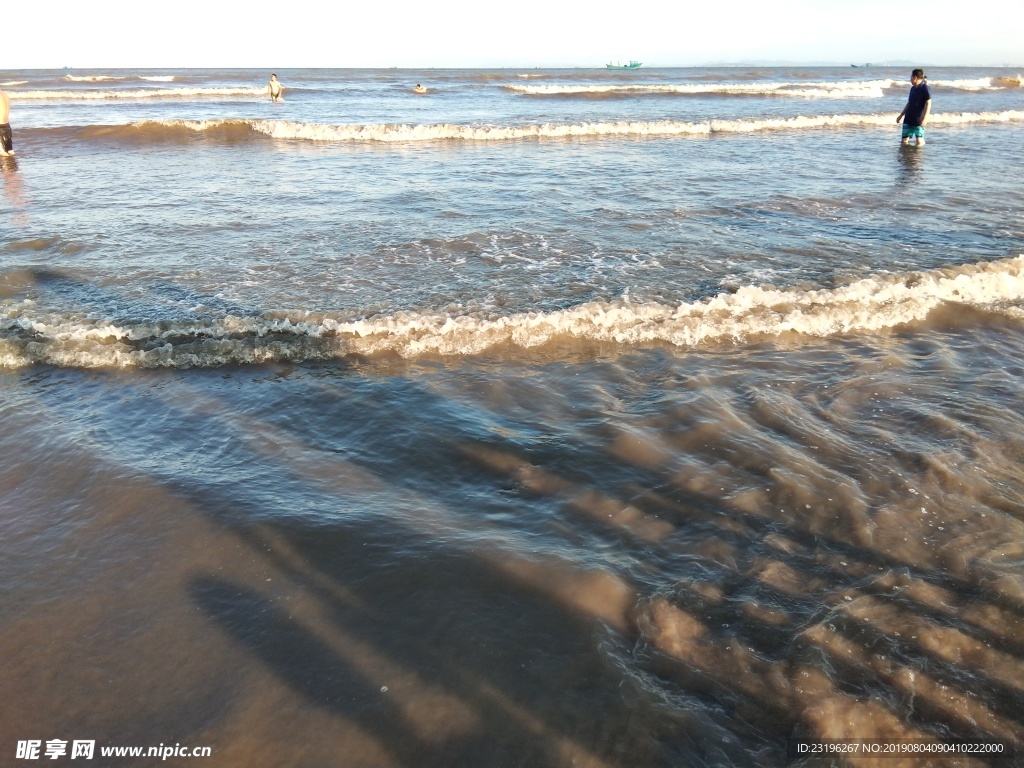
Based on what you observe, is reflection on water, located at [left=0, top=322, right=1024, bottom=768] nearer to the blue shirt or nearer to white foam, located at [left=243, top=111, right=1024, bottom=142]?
the blue shirt

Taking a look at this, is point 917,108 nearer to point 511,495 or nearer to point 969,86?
point 511,495

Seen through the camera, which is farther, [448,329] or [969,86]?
[969,86]

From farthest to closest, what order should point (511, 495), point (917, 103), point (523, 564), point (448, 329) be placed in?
point (917, 103), point (448, 329), point (511, 495), point (523, 564)

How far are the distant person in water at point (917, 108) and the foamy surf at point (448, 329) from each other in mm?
10756

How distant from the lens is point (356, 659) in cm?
252

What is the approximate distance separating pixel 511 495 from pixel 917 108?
52.8 feet

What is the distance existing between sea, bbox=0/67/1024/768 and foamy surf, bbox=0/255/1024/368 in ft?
0.13

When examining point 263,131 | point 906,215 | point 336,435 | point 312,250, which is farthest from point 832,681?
point 263,131

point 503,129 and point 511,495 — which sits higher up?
point 503,129

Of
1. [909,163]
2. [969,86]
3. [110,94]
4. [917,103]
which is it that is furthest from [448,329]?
[969,86]

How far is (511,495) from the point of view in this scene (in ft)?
11.5

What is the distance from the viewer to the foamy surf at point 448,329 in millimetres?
5203

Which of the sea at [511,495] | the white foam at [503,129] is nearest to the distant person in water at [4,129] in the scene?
the white foam at [503,129]

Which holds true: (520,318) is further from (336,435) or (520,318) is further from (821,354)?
(821,354)
